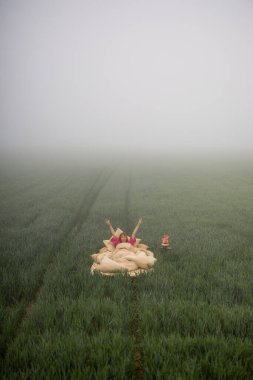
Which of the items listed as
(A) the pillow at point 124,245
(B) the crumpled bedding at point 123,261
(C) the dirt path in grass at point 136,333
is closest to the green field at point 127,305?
(C) the dirt path in grass at point 136,333

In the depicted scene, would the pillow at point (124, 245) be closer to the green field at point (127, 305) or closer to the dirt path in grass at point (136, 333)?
the green field at point (127, 305)

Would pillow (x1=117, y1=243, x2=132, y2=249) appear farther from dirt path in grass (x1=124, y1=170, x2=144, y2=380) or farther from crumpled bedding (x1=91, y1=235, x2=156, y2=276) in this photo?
dirt path in grass (x1=124, y1=170, x2=144, y2=380)

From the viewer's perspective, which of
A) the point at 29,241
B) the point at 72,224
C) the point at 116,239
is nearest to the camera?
the point at 116,239

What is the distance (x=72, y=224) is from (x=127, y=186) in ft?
40.6

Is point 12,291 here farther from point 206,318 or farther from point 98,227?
point 98,227

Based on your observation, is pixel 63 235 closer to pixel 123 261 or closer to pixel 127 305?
pixel 123 261

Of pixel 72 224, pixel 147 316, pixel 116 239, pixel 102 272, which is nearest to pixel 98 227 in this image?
pixel 72 224

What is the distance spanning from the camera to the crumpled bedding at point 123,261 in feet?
23.4

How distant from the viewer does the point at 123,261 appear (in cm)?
736

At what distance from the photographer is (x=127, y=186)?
994 inches

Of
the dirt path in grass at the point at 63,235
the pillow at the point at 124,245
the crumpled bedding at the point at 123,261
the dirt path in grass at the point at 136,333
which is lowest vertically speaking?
the dirt path in grass at the point at 63,235

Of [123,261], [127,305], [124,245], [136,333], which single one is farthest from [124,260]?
[136,333]

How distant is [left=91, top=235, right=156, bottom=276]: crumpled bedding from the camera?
7125 millimetres

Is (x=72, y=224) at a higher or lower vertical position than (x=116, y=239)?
lower
